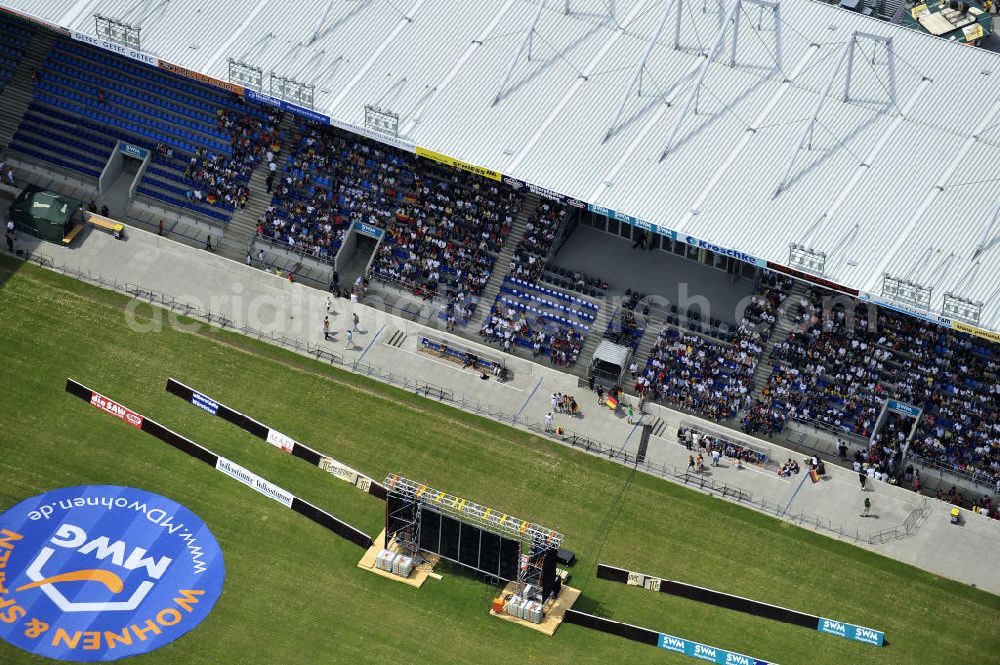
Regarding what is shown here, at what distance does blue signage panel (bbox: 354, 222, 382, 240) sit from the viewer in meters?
112

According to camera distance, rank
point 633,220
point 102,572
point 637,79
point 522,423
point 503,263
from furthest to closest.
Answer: point 503,263, point 637,79, point 522,423, point 633,220, point 102,572

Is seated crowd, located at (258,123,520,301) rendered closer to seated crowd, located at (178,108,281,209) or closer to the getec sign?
seated crowd, located at (178,108,281,209)

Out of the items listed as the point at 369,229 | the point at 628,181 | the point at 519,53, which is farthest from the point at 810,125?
the point at 369,229

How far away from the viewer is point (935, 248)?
3888 inches

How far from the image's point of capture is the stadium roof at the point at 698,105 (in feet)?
327

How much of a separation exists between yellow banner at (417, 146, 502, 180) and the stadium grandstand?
0.57 ft

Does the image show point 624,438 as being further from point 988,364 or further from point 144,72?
point 144,72

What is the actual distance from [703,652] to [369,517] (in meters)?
19.9

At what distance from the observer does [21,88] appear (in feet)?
395

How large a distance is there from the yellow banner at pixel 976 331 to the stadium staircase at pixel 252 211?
144ft

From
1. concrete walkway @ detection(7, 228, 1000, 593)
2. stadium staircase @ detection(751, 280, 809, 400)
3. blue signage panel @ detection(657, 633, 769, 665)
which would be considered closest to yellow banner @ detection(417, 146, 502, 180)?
concrete walkway @ detection(7, 228, 1000, 593)

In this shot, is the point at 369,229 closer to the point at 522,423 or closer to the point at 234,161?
the point at 234,161

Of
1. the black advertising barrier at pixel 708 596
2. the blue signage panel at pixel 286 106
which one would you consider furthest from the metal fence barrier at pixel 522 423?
the blue signage panel at pixel 286 106

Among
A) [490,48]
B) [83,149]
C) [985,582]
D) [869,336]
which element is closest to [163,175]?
[83,149]
